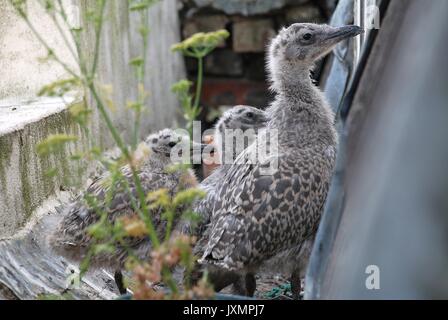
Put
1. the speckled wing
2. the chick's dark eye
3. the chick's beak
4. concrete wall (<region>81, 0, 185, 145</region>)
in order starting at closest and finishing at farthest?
the speckled wing
the chick's beak
the chick's dark eye
concrete wall (<region>81, 0, 185, 145</region>)

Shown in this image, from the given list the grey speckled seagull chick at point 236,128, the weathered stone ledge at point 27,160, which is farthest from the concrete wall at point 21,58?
the grey speckled seagull chick at point 236,128

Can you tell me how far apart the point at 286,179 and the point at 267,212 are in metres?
0.22

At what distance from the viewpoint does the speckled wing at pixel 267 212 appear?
174 inches

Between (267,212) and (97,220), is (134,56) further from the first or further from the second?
(267,212)

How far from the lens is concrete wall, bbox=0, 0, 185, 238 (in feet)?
15.8

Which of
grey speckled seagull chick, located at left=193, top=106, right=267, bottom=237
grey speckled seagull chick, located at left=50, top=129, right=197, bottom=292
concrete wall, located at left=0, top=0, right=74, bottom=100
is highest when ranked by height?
concrete wall, located at left=0, top=0, right=74, bottom=100

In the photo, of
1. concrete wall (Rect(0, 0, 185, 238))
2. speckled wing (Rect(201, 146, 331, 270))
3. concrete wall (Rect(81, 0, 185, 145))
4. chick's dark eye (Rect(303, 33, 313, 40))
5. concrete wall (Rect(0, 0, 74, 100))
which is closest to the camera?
speckled wing (Rect(201, 146, 331, 270))

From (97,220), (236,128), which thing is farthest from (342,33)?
(97,220)

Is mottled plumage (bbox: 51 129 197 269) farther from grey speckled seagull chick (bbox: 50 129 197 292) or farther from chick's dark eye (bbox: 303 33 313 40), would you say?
chick's dark eye (bbox: 303 33 313 40)

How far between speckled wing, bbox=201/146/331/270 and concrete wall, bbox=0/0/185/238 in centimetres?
84

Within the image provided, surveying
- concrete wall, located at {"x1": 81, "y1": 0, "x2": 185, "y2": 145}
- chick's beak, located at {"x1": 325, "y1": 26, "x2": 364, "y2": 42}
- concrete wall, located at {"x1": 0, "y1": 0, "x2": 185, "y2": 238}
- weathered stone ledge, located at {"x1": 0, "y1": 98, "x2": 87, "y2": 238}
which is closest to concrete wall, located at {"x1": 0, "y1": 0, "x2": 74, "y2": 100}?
concrete wall, located at {"x1": 0, "y1": 0, "x2": 185, "y2": 238}

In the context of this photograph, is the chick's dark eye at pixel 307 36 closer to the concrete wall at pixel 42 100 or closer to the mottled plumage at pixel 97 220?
the mottled plumage at pixel 97 220

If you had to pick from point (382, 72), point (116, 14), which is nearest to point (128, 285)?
point (382, 72)

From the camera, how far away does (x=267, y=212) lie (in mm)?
4469
